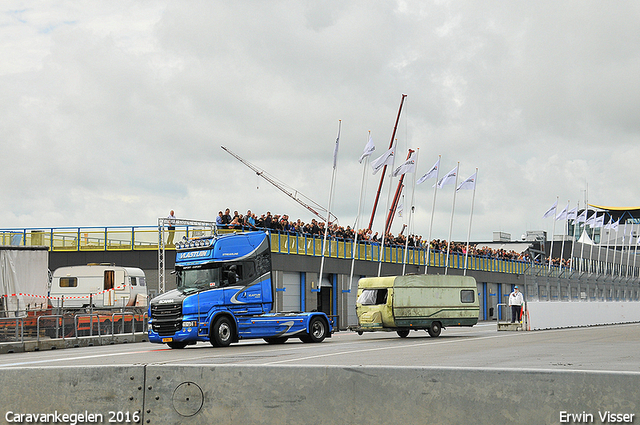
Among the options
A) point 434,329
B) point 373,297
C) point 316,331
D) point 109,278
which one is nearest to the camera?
point 316,331

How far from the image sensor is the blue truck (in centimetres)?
2352

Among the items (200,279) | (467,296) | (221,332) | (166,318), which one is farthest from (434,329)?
(166,318)

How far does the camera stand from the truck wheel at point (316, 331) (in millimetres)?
26219

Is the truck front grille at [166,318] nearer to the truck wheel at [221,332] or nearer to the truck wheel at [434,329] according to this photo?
the truck wheel at [221,332]

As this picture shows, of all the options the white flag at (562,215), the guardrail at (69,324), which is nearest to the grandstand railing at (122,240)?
the guardrail at (69,324)

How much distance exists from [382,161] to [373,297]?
674 inches

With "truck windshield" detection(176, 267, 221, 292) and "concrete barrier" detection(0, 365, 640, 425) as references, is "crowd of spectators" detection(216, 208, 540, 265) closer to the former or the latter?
"truck windshield" detection(176, 267, 221, 292)

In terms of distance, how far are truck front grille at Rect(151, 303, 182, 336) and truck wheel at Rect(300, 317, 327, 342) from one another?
A: 4622 millimetres

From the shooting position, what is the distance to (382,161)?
150 feet

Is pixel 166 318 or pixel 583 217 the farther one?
pixel 583 217

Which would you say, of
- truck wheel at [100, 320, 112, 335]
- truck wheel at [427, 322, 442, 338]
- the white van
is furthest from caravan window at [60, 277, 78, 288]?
truck wheel at [427, 322, 442, 338]
